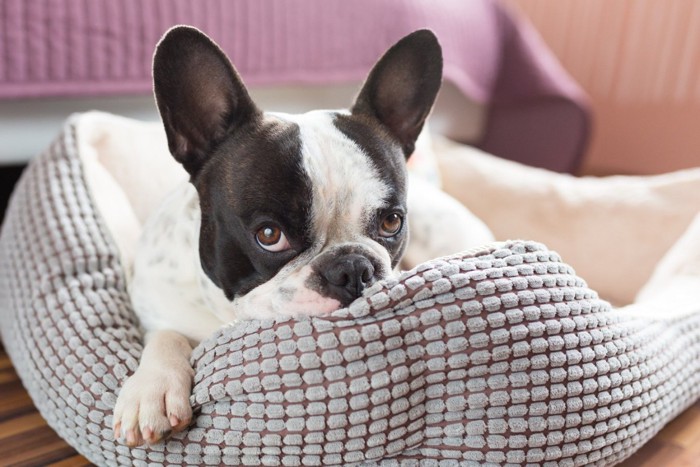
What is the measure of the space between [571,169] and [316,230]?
105 inches

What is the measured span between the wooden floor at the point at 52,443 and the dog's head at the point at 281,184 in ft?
1.56

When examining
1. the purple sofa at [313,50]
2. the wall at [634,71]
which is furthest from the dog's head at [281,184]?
the wall at [634,71]

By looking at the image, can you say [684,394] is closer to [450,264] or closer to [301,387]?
[450,264]

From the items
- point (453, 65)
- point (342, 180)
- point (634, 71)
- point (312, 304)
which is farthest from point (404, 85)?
point (634, 71)

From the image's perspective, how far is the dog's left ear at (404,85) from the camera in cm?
144

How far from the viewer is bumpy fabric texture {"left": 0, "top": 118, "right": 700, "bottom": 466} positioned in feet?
3.62

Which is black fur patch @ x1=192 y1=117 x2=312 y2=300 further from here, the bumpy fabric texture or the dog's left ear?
the dog's left ear

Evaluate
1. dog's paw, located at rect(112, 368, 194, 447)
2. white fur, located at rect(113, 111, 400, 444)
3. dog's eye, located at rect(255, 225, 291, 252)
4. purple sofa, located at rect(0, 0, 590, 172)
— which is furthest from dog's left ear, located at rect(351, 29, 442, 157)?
purple sofa, located at rect(0, 0, 590, 172)

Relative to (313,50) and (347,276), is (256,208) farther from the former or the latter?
(313,50)

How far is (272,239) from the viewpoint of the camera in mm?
1236

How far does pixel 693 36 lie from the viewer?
3732 mm

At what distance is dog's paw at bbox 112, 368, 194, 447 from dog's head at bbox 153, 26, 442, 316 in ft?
0.62

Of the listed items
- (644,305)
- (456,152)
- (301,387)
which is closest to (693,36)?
(456,152)

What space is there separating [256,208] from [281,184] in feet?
0.19
